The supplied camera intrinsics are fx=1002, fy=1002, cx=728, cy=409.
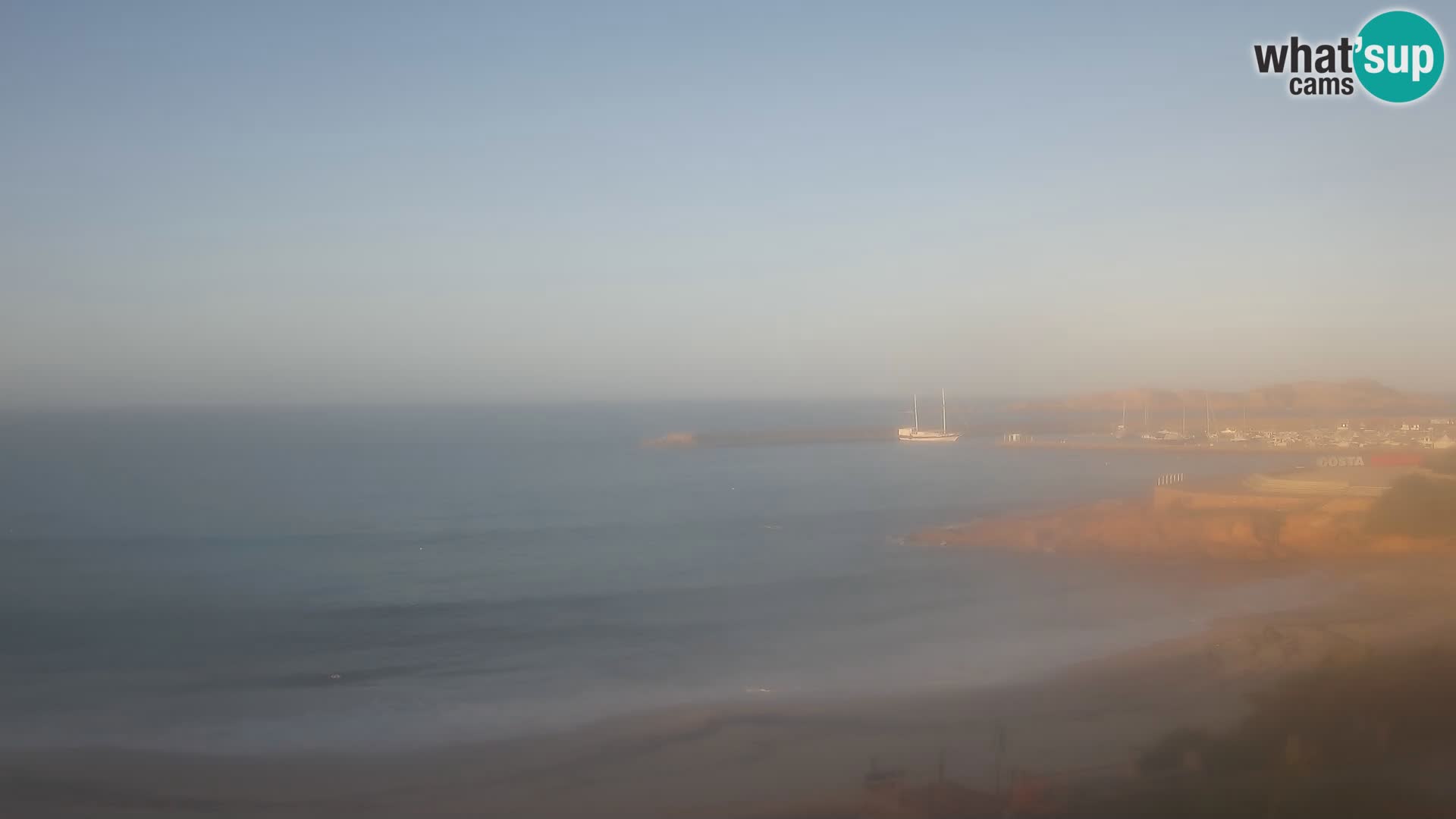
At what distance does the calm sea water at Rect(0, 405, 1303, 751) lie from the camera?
9.39m

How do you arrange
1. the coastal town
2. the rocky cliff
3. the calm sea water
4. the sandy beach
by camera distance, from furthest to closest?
the coastal town < the rocky cliff < the calm sea water < the sandy beach

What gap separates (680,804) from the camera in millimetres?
6652

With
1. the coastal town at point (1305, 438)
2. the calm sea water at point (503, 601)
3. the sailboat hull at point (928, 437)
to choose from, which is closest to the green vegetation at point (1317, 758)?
the calm sea water at point (503, 601)

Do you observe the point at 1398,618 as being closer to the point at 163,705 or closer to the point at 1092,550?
the point at 1092,550

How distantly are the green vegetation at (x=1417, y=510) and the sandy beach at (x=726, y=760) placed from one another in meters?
5.91

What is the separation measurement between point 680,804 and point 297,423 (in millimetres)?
77406

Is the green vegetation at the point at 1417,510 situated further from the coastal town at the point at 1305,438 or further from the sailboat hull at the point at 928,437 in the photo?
the sailboat hull at the point at 928,437

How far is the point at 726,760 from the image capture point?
24.4ft

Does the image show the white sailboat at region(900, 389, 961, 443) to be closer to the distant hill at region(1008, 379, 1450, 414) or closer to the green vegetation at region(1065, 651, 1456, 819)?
the distant hill at region(1008, 379, 1450, 414)

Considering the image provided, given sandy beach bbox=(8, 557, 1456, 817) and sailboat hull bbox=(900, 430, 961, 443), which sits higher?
sailboat hull bbox=(900, 430, 961, 443)

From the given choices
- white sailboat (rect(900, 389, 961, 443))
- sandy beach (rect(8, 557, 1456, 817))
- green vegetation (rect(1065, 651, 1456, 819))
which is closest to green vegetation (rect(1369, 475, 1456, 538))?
sandy beach (rect(8, 557, 1456, 817))

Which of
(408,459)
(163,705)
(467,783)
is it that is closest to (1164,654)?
(467,783)

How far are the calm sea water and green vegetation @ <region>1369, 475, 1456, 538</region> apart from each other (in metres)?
3.05

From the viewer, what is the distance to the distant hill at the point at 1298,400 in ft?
74.9
